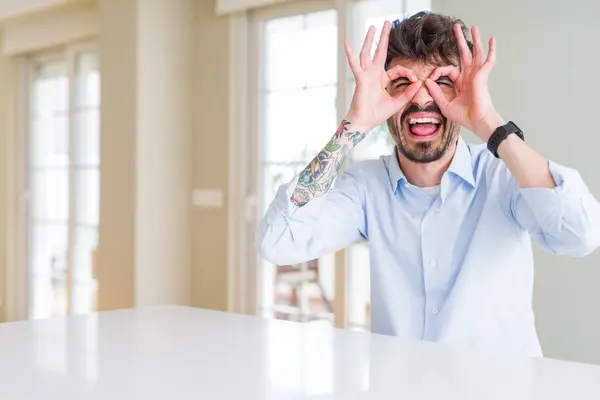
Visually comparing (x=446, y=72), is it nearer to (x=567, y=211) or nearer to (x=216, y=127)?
(x=567, y=211)

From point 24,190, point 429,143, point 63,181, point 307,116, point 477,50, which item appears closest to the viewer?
point 477,50

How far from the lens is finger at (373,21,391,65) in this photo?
Answer: 170 centimetres

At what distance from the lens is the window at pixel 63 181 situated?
5.31 meters

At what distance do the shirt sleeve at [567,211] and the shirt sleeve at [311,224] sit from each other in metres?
0.46

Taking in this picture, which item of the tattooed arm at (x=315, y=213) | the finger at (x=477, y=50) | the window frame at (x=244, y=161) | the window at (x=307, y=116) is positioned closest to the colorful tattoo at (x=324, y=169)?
the tattooed arm at (x=315, y=213)

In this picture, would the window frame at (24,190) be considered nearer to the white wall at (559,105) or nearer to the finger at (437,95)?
the white wall at (559,105)

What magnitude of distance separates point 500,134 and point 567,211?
9.0 inches

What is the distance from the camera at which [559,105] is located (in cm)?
286

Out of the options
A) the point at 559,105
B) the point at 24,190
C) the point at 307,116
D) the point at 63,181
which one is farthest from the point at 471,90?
the point at 24,190

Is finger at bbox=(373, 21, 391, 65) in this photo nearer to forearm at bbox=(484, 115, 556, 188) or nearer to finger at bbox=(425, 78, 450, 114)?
finger at bbox=(425, 78, 450, 114)

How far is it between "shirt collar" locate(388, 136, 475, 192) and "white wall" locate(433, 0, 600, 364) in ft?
4.11

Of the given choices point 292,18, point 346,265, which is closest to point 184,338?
point 346,265

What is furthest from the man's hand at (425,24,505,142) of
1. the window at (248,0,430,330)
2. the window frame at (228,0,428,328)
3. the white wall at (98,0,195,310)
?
the white wall at (98,0,195,310)

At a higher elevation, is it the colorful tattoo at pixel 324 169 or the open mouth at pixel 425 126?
the open mouth at pixel 425 126
